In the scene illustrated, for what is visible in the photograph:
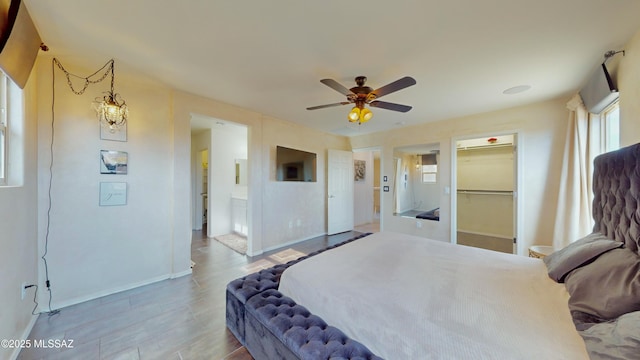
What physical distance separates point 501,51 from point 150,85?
12.4 ft

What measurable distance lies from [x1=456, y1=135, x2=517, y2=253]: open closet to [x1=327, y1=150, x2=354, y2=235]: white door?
96.7 inches

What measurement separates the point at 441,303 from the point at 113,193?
331cm

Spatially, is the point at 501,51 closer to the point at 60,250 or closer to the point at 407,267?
the point at 407,267

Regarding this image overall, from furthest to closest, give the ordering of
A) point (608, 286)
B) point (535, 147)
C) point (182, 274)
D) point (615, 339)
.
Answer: point (535, 147)
point (182, 274)
point (608, 286)
point (615, 339)

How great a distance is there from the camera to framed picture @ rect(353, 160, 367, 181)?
6.63m

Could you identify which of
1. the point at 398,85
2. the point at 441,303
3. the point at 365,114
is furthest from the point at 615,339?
the point at 365,114

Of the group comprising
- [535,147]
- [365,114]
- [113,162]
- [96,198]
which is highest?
[365,114]

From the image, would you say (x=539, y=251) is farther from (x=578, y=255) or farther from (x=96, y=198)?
(x=96, y=198)

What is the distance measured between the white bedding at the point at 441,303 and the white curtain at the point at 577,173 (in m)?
1.51

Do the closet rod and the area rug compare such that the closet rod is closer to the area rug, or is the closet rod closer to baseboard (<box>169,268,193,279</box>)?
the area rug

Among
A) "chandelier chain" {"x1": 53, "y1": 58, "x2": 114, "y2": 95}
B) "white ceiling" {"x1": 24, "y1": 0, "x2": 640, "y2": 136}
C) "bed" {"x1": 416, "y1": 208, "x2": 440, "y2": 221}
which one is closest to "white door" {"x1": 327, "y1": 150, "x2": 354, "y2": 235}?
"bed" {"x1": 416, "y1": 208, "x2": 440, "y2": 221}

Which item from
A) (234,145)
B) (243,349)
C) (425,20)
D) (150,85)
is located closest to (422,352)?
(243,349)

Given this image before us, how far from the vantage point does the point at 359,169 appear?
672cm

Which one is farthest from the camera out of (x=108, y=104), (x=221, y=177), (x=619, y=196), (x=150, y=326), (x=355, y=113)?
(x=221, y=177)
